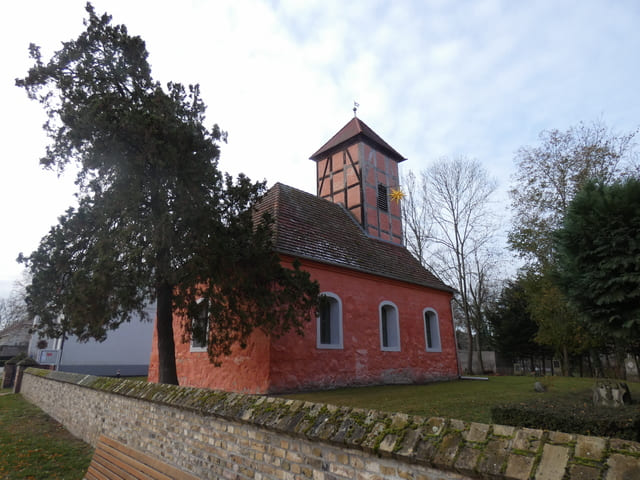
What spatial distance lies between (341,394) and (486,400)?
11.9 ft

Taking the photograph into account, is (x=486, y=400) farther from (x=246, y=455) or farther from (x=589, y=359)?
(x=589, y=359)

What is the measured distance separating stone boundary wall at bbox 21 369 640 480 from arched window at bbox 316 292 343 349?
6772 mm

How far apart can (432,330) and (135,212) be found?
1315 cm

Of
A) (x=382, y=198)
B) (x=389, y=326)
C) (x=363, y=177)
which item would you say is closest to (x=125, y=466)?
(x=389, y=326)

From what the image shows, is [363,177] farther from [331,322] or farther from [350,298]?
[331,322]

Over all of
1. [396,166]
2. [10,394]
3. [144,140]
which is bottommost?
[10,394]

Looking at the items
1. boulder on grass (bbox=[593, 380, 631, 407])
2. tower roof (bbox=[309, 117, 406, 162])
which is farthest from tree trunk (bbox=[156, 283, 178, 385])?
tower roof (bbox=[309, 117, 406, 162])

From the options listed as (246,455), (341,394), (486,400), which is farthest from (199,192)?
(486,400)

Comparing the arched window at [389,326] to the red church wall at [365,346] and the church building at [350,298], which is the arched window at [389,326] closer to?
the church building at [350,298]

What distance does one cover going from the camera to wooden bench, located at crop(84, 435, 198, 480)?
4.71 meters

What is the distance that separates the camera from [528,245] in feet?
56.6

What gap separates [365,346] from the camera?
12.8 metres

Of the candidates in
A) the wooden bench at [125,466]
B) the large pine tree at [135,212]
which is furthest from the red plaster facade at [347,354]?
the wooden bench at [125,466]

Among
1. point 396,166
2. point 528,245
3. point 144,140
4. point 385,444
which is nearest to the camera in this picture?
point 385,444
